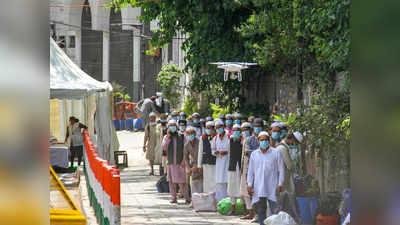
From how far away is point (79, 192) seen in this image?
1405cm

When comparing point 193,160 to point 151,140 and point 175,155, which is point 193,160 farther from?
point 151,140

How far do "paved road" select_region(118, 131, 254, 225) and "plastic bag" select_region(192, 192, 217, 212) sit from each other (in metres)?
0.17

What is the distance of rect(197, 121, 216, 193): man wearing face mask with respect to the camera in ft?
43.7

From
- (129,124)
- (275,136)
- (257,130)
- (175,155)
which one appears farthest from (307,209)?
(129,124)

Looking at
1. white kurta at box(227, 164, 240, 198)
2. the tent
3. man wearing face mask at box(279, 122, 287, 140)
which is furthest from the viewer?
the tent

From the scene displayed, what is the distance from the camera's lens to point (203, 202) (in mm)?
12867

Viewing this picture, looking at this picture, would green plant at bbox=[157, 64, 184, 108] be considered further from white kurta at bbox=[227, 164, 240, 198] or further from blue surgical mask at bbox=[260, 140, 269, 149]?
blue surgical mask at bbox=[260, 140, 269, 149]

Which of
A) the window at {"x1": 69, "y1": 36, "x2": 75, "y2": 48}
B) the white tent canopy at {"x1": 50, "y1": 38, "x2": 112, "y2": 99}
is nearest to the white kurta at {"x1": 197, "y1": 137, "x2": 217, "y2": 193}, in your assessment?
the white tent canopy at {"x1": 50, "y1": 38, "x2": 112, "y2": 99}

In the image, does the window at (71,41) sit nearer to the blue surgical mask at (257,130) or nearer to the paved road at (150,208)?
the paved road at (150,208)
